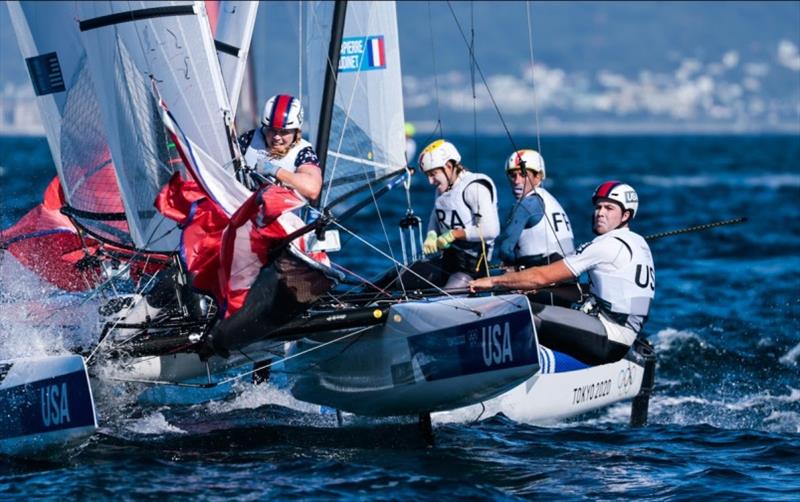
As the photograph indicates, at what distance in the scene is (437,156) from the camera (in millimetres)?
8180

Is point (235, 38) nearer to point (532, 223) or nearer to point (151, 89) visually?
point (151, 89)

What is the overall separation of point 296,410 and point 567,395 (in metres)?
1.61

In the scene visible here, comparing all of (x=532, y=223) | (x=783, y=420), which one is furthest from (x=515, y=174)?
(x=783, y=420)

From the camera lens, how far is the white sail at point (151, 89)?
7.29 meters

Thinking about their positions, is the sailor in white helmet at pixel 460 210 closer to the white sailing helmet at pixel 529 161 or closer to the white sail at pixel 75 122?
the white sailing helmet at pixel 529 161

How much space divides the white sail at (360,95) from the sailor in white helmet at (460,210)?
5.06 feet

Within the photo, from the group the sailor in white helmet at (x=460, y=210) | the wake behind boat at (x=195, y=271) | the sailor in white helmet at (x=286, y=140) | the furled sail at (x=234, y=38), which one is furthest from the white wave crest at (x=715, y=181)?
the sailor in white helmet at (x=286, y=140)

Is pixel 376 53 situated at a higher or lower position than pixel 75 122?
higher

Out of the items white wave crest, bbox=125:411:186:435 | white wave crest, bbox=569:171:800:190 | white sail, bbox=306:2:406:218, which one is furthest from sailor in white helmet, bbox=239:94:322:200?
white wave crest, bbox=569:171:800:190

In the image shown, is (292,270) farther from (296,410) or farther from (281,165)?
(296,410)

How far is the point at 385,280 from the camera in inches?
335

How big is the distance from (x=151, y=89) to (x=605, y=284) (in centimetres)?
251

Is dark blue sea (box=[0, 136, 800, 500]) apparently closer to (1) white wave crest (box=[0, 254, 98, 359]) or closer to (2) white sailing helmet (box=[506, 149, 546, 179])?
(1) white wave crest (box=[0, 254, 98, 359])

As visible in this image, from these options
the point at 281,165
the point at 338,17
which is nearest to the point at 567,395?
the point at 281,165
